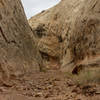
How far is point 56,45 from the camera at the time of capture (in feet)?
72.4

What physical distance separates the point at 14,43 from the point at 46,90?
3564 mm

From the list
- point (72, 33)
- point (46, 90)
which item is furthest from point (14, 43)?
point (72, 33)

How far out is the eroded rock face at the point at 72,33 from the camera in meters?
11.3

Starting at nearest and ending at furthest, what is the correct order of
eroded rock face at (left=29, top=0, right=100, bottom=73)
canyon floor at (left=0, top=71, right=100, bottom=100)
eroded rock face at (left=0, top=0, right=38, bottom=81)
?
canyon floor at (left=0, top=71, right=100, bottom=100), eroded rock face at (left=0, top=0, right=38, bottom=81), eroded rock face at (left=29, top=0, right=100, bottom=73)

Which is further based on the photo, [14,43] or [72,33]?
[72,33]

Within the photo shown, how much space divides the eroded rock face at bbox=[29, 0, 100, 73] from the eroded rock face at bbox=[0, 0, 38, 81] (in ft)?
8.77

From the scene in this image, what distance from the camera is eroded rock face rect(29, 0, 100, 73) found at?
37.1 feet

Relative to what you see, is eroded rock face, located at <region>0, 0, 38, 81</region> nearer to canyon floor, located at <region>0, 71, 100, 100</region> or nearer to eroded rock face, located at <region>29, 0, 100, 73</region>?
canyon floor, located at <region>0, 71, 100, 100</region>

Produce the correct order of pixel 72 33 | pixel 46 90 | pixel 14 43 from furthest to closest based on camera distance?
pixel 72 33 < pixel 14 43 < pixel 46 90

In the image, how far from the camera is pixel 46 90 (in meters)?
7.91

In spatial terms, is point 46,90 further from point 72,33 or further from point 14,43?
point 72,33

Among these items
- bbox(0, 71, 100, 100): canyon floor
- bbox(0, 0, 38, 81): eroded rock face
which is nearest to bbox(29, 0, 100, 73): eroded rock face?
bbox(0, 71, 100, 100): canyon floor

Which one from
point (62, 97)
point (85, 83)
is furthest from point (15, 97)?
point (85, 83)

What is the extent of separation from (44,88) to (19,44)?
3.86m
